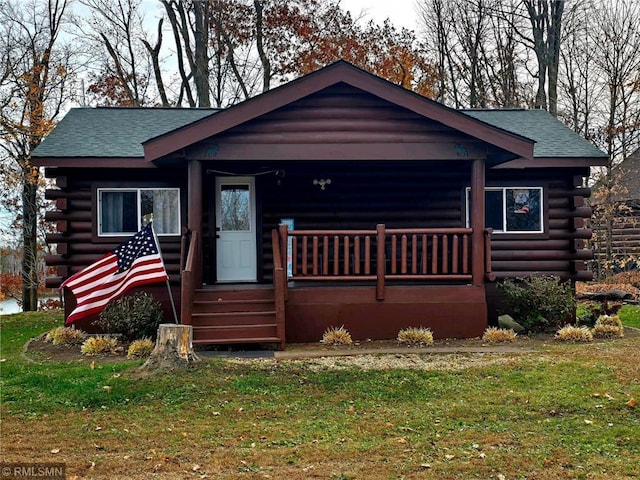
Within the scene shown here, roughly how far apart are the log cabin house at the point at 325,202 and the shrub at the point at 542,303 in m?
0.66

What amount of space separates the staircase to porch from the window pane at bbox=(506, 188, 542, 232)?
5416 millimetres

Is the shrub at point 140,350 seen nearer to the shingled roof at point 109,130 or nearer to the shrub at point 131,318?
the shrub at point 131,318

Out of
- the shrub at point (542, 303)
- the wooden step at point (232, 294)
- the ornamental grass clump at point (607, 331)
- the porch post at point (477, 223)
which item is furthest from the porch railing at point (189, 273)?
the ornamental grass clump at point (607, 331)

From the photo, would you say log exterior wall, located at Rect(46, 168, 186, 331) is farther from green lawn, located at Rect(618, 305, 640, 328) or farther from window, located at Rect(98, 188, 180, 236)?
green lawn, located at Rect(618, 305, 640, 328)

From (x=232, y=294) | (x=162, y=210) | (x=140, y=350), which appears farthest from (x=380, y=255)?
(x=162, y=210)

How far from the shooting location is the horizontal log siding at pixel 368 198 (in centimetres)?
1341

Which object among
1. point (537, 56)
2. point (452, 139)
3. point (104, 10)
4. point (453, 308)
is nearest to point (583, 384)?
point (453, 308)

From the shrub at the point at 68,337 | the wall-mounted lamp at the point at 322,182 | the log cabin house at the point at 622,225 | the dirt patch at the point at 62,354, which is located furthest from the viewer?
the log cabin house at the point at 622,225

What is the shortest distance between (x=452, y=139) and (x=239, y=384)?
5.97 meters

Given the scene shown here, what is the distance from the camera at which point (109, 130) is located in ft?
45.0

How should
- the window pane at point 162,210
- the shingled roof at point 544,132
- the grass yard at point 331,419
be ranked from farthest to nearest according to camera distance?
the window pane at point 162,210
the shingled roof at point 544,132
the grass yard at point 331,419

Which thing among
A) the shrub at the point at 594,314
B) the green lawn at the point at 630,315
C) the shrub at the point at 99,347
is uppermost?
the shrub at the point at 594,314

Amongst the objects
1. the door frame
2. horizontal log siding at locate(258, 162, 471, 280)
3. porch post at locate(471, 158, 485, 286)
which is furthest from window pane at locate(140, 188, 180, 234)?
porch post at locate(471, 158, 485, 286)

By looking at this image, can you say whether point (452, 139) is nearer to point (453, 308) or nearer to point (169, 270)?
point (453, 308)
